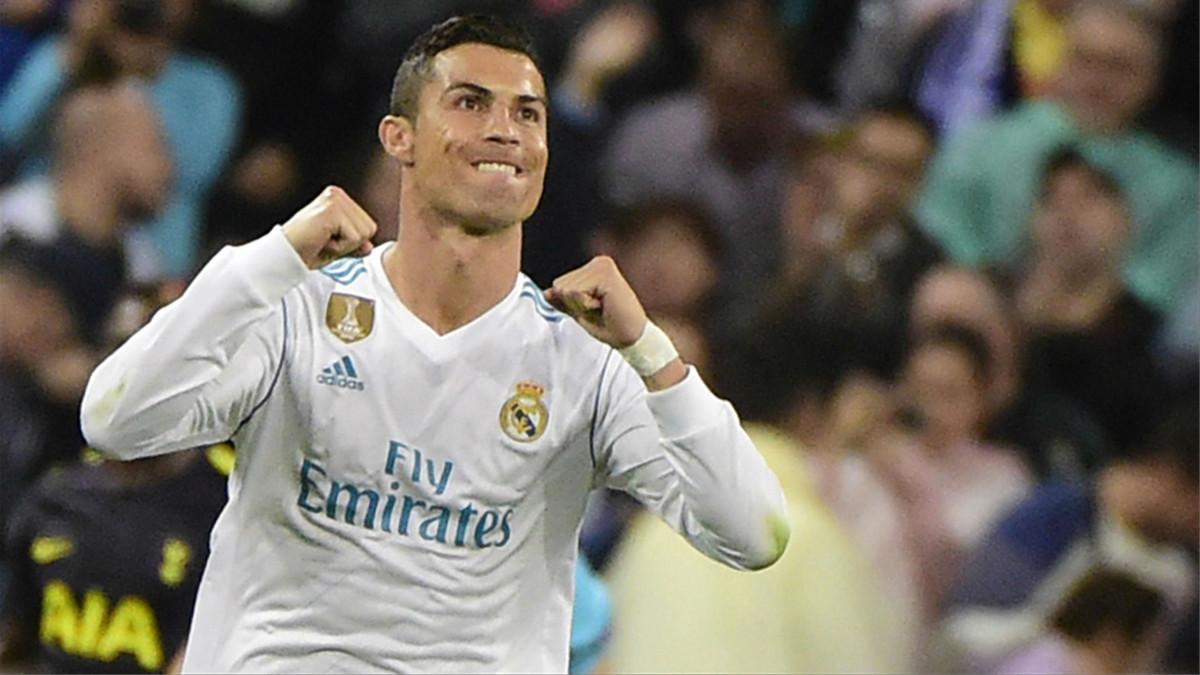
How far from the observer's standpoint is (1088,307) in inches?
260

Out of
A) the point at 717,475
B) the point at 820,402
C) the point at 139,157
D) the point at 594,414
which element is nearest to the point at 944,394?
the point at 820,402

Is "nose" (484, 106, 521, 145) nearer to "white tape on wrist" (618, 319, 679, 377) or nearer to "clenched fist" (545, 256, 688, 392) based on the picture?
A: "clenched fist" (545, 256, 688, 392)

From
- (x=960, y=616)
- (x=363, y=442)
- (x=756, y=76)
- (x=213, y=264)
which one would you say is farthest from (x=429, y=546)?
(x=756, y=76)

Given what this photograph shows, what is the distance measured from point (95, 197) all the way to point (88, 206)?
0.04 m

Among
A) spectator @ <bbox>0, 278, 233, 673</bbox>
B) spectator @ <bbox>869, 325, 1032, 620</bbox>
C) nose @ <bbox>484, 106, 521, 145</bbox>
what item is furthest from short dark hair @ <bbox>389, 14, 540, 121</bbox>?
spectator @ <bbox>869, 325, 1032, 620</bbox>

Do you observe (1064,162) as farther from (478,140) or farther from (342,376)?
(342,376)

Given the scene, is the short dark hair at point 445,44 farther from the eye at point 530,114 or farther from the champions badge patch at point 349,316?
the champions badge patch at point 349,316

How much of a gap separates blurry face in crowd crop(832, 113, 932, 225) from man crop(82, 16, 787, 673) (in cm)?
356

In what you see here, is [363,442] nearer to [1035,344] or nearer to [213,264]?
[213,264]

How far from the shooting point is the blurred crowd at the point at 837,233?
633cm

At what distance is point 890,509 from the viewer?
643 centimetres

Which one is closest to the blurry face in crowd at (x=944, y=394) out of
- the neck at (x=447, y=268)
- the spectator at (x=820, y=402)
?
the spectator at (x=820, y=402)

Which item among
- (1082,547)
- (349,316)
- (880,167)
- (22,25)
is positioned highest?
(22,25)

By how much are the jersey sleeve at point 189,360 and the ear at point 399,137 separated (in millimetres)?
299
